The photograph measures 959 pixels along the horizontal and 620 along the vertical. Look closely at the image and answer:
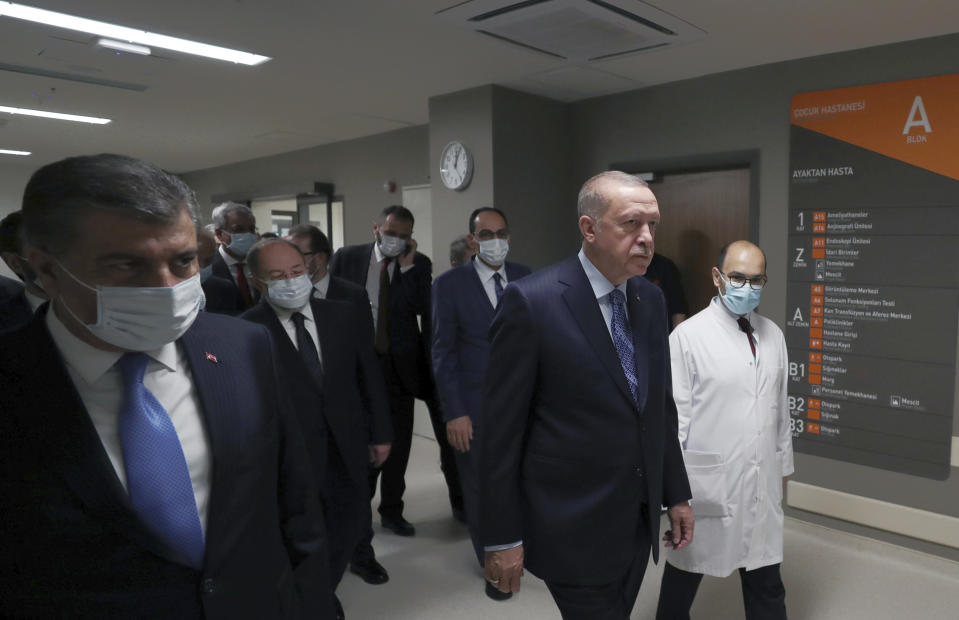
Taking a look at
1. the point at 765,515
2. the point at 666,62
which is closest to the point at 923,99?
the point at 666,62

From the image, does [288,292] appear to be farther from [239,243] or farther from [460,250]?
[460,250]

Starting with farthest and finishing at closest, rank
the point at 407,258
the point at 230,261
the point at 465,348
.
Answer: the point at 407,258 → the point at 230,261 → the point at 465,348

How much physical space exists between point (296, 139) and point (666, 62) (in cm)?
390

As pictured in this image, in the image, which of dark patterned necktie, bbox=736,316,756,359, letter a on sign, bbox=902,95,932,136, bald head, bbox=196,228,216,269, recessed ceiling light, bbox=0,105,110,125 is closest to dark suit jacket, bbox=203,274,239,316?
bald head, bbox=196,228,216,269

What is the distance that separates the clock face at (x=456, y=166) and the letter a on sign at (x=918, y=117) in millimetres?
2497

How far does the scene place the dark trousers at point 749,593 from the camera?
215 cm

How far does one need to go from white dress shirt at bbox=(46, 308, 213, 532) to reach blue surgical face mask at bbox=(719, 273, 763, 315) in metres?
1.84

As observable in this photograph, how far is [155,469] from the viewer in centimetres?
96

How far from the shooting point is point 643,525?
1.66m

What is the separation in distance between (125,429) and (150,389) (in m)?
0.09

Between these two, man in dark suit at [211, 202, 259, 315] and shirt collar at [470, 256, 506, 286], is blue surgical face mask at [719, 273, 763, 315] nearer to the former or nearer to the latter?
shirt collar at [470, 256, 506, 286]

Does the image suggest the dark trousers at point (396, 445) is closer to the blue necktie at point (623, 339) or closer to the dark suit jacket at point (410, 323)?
the dark suit jacket at point (410, 323)

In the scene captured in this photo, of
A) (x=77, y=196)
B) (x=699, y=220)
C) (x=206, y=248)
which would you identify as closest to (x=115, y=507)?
(x=77, y=196)

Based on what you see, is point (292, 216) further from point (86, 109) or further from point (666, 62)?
point (666, 62)
